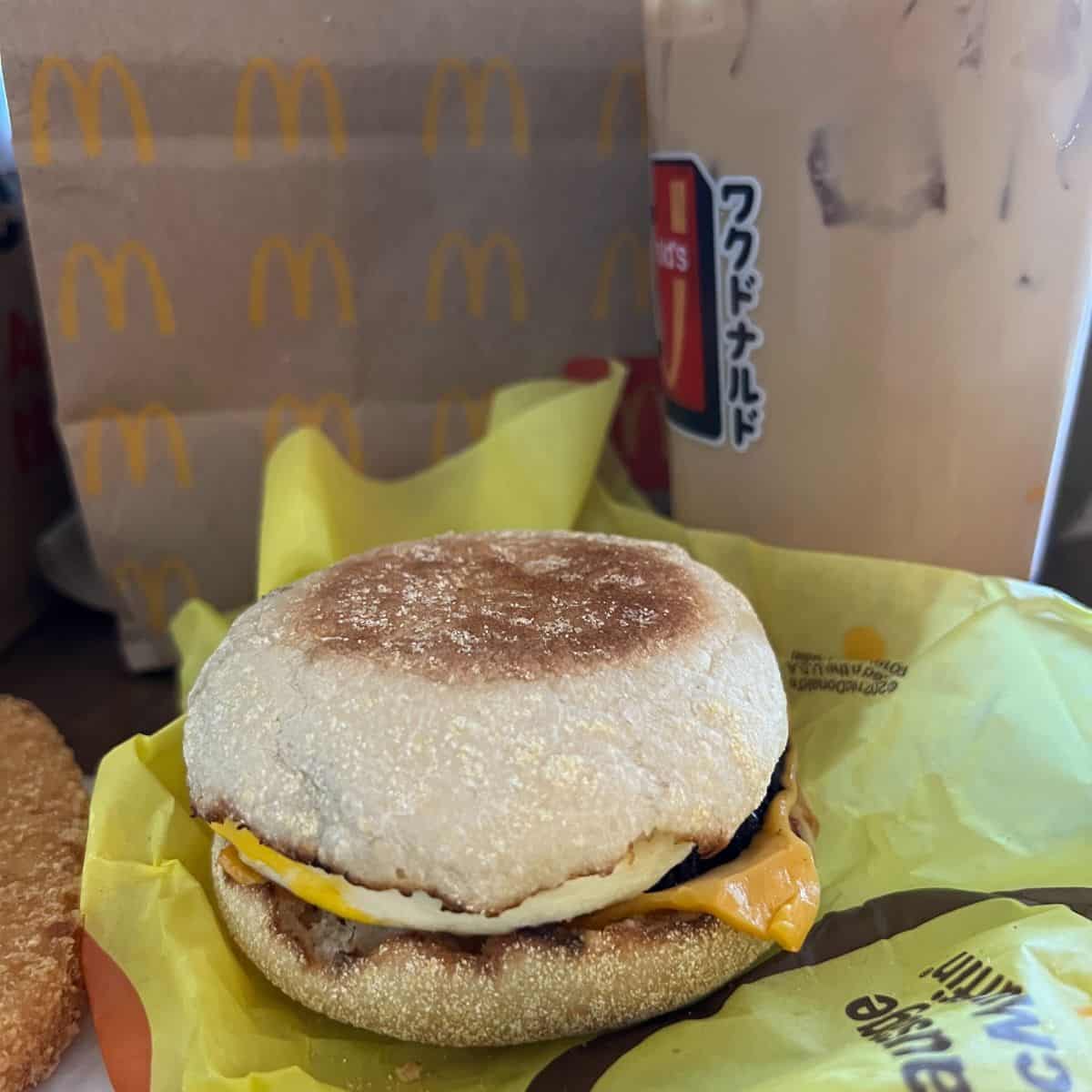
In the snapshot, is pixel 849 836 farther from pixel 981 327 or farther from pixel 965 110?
pixel 965 110

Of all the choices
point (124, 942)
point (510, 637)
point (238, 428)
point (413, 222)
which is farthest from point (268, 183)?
point (124, 942)

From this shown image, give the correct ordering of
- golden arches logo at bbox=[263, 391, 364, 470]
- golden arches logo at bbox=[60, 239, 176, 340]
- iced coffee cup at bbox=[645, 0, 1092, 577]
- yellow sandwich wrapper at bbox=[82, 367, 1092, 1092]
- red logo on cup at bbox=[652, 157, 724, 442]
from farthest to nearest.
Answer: golden arches logo at bbox=[263, 391, 364, 470] < golden arches logo at bbox=[60, 239, 176, 340] < red logo on cup at bbox=[652, 157, 724, 442] < iced coffee cup at bbox=[645, 0, 1092, 577] < yellow sandwich wrapper at bbox=[82, 367, 1092, 1092]

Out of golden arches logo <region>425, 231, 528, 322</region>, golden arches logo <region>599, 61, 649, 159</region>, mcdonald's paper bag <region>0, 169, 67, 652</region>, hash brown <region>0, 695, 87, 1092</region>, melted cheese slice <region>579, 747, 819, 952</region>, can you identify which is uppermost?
golden arches logo <region>599, 61, 649, 159</region>

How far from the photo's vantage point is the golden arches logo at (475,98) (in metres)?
1.15

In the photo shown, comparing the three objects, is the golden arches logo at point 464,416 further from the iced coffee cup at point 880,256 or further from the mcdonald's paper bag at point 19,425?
the mcdonald's paper bag at point 19,425

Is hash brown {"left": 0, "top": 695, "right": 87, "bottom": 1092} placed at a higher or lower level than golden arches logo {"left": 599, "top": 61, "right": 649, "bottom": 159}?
lower

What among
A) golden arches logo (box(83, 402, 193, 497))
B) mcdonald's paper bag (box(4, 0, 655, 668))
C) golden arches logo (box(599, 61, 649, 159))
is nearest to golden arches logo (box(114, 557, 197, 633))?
mcdonald's paper bag (box(4, 0, 655, 668))

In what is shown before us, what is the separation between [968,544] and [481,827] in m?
0.65

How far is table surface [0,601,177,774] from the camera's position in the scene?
3.84 ft

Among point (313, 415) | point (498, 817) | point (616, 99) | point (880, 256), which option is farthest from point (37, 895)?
point (616, 99)

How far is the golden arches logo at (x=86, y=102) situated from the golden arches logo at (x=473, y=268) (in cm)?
35

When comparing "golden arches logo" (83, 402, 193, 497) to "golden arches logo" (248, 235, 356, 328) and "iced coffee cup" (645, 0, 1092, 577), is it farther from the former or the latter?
"iced coffee cup" (645, 0, 1092, 577)

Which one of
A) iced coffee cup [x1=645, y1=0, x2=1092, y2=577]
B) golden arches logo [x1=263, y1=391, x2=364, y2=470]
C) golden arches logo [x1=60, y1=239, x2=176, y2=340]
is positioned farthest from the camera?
golden arches logo [x1=263, y1=391, x2=364, y2=470]

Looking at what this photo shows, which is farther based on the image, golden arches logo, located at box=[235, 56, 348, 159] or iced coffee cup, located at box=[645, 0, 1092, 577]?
golden arches logo, located at box=[235, 56, 348, 159]
